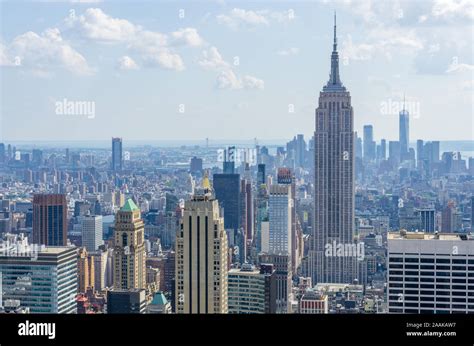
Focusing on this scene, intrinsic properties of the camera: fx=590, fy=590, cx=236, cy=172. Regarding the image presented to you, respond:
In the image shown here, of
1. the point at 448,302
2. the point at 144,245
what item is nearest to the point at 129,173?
the point at 144,245

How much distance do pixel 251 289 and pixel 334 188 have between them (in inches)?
63.4

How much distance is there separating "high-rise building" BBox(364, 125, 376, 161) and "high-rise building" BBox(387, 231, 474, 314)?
808 mm

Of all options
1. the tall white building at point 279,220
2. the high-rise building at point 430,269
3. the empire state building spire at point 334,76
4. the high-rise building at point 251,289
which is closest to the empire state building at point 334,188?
the empire state building spire at point 334,76

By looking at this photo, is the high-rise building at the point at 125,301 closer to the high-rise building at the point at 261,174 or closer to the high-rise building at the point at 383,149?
the high-rise building at the point at 261,174

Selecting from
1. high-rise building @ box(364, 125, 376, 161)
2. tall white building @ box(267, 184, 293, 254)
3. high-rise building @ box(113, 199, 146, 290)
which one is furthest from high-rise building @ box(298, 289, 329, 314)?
high-rise building @ box(113, 199, 146, 290)

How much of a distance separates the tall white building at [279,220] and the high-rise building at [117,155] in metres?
1.27

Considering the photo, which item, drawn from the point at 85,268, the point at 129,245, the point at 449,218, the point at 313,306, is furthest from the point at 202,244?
the point at 313,306

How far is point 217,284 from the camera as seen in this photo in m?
3.62

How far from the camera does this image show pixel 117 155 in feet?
10.4

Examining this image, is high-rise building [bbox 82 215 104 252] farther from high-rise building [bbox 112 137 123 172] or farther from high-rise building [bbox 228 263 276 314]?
high-rise building [bbox 228 263 276 314]

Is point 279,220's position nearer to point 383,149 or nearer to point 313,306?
point 383,149

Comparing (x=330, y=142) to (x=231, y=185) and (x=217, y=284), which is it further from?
(x=217, y=284)

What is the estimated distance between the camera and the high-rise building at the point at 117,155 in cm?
302
